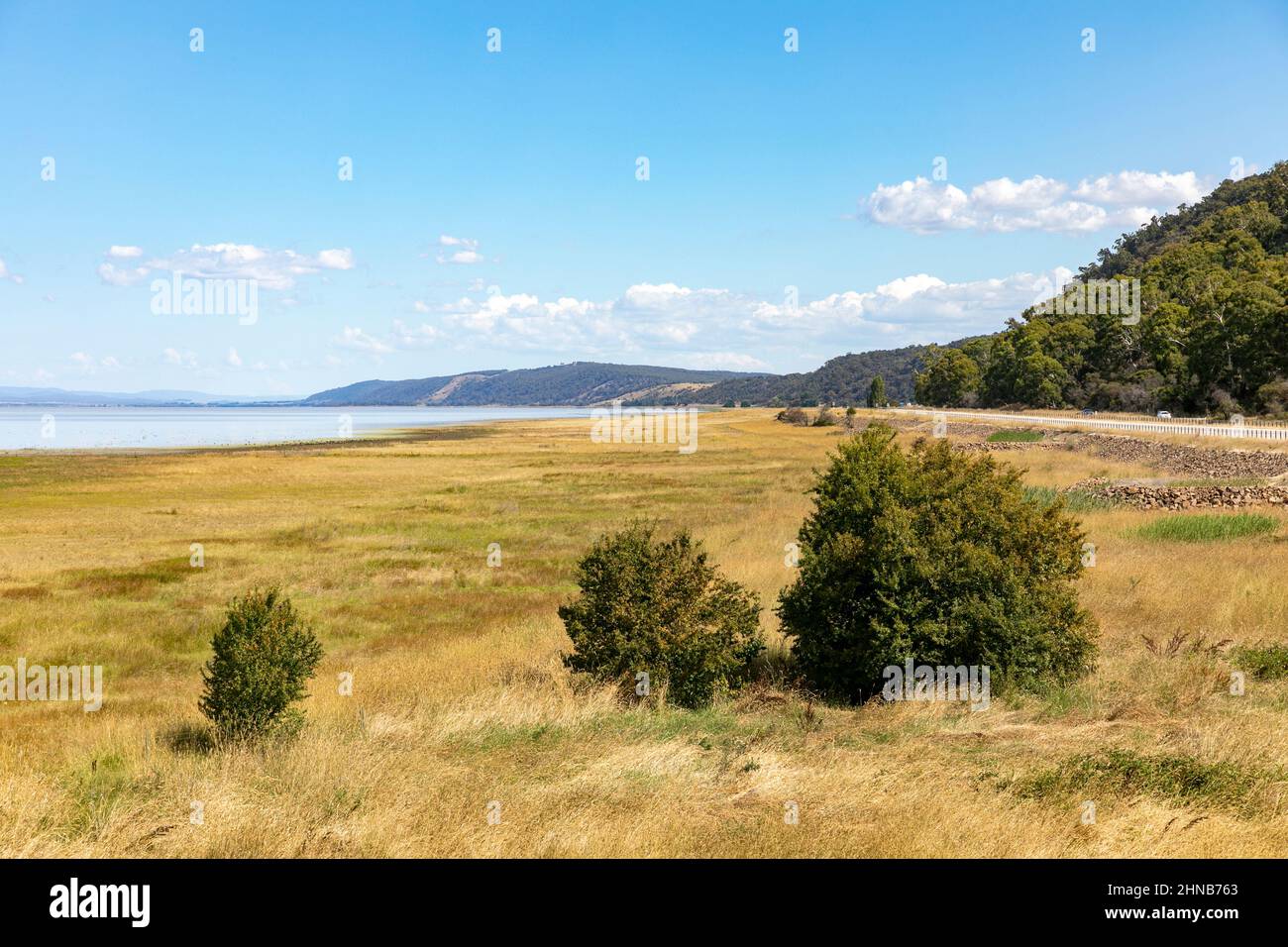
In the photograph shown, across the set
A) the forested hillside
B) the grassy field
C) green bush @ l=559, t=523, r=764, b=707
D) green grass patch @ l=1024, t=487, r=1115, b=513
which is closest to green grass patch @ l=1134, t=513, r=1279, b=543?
the grassy field

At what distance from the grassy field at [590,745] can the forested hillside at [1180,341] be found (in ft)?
126

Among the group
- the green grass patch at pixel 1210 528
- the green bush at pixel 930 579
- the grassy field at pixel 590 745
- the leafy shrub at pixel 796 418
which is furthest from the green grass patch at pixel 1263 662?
the leafy shrub at pixel 796 418

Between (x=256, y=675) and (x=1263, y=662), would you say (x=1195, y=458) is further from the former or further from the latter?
(x=256, y=675)

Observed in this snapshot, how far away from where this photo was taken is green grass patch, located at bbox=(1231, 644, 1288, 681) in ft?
35.8

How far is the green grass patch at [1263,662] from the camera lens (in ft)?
35.8

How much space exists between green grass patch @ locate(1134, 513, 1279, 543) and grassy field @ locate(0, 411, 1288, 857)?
0.31 metres

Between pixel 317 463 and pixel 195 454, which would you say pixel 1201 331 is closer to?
pixel 317 463

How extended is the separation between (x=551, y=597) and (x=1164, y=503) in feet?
65.6

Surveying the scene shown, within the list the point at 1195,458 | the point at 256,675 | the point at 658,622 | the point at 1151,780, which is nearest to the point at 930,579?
the point at 658,622

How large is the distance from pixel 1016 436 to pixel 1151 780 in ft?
170

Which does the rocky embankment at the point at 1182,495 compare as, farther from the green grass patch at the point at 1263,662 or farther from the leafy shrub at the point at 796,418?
the leafy shrub at the point at 796,418

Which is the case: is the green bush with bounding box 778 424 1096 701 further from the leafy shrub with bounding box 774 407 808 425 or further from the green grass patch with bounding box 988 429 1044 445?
the leafy shrub with bounding box 774 407 808 425

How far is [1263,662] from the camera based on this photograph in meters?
11.1
